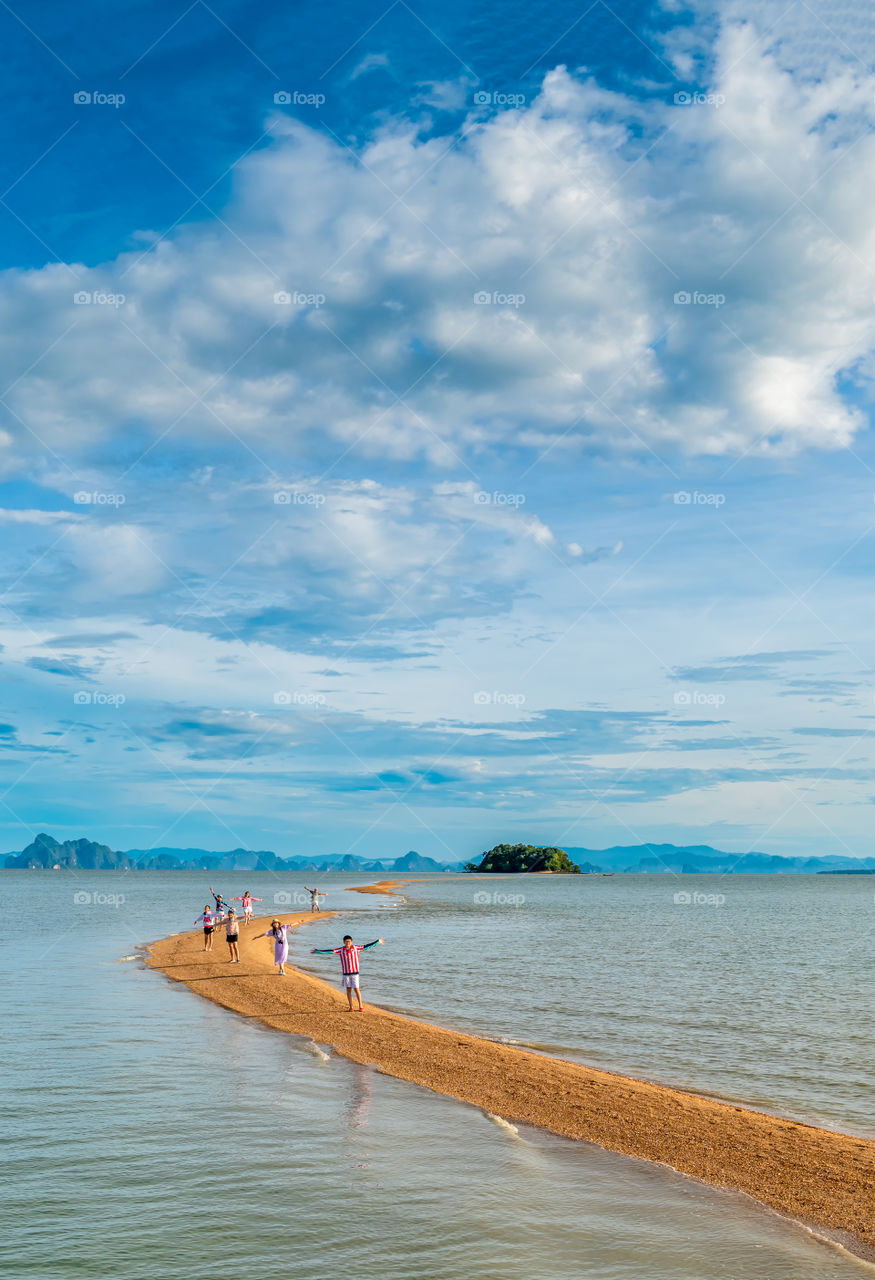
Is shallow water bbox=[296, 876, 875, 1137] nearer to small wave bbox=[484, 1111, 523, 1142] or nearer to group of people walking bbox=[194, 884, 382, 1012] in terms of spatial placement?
group of people walking bbox=[194, 884, 382, 1012]

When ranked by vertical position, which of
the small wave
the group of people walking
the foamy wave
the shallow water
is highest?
the group of people walking

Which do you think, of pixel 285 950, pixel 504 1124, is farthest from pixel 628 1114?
pixel 285 950

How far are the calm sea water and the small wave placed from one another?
0.48 feet

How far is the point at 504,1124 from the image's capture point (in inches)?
661

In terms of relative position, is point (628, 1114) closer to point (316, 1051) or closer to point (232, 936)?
point (316, 1051)

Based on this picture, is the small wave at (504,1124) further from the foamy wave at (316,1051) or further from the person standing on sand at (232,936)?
the person standing on sand at (232,936)

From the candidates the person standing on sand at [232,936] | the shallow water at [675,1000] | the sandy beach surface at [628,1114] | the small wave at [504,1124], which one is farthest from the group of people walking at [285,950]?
the small wave at [504,1124]

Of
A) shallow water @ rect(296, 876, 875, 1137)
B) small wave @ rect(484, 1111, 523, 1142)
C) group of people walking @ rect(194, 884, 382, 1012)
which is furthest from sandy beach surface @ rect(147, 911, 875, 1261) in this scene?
shallow water @ rect(296, 876, 875, 1137)

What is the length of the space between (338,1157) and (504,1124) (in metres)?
3.81

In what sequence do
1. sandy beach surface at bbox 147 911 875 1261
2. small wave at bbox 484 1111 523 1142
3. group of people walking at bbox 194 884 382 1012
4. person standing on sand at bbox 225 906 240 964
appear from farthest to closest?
person standing on sand at bbox 225 906 240 964, group of people walking at bbox 194 884 382 1012, small wave at bbox 484 1111 523 1142, sandy beach surface at bbox 147 911 875 1261

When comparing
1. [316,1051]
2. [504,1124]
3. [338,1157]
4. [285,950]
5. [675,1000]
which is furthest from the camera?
[285,950]

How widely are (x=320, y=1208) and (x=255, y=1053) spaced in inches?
411

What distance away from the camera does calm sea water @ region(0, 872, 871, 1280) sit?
10938mm

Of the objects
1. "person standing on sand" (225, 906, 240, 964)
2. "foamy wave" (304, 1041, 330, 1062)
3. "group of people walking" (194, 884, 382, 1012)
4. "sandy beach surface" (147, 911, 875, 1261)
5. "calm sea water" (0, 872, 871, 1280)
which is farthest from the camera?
"person standing on sand" (225, 906, 240, 964)
